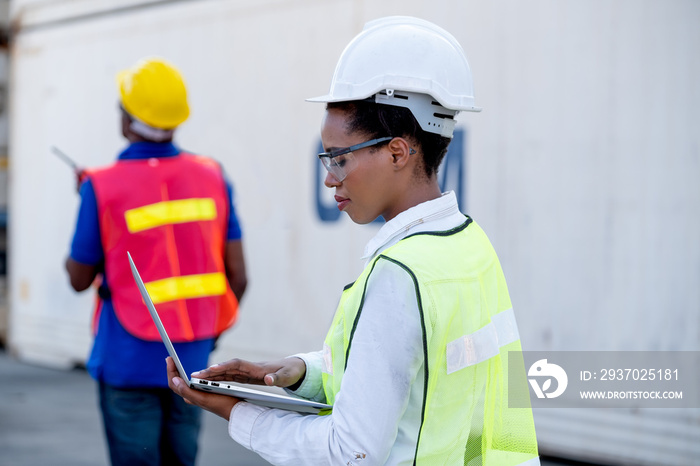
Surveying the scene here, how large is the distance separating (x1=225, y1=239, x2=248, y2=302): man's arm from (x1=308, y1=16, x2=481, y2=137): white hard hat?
181cm

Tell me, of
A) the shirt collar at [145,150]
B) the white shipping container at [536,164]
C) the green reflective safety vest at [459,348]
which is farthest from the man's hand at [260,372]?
the white shipping container at [536,164]

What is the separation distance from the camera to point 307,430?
4.81ft

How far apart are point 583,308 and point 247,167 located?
267 cm

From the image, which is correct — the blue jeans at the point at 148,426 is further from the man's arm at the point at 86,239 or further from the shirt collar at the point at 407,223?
the shirt collar at the point at 407,223

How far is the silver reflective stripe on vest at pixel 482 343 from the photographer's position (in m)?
1.43

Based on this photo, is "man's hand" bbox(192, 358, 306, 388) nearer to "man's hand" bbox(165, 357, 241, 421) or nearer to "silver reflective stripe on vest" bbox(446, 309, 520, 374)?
"man's hand" bbox(165, 357, 241, 421)

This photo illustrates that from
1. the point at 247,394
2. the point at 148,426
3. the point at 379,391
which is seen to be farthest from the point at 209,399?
the point at 148,426

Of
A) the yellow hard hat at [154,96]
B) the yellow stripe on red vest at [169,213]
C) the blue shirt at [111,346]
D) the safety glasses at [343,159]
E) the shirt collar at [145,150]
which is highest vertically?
the yellow hard hat at [154,96]

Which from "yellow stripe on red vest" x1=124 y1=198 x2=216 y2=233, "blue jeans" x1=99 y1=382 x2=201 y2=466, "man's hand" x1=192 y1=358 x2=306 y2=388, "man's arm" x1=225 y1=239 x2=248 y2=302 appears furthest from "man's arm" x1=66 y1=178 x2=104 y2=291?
"man's hand" x1=192 y1=358 x2=306 y2=388

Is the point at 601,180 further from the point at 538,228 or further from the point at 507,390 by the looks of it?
the point at 507,390

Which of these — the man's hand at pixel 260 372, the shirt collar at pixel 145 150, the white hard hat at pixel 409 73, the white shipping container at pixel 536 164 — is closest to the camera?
the white hard hat at pixel 409 73

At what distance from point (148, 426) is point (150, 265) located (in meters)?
0.52

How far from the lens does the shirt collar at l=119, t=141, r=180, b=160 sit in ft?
10.1

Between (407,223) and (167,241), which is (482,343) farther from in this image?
(167,241)
